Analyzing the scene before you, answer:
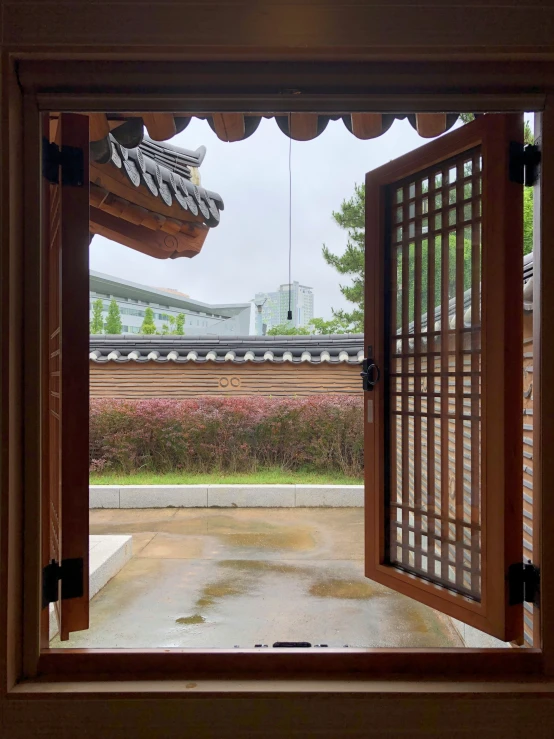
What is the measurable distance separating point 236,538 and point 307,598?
123 centimetres

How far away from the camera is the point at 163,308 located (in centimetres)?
1553

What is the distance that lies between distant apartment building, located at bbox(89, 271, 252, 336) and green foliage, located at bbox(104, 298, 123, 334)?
1.68 feet

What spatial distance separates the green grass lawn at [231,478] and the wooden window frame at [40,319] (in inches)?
173

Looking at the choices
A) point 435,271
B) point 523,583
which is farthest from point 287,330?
point 523,583

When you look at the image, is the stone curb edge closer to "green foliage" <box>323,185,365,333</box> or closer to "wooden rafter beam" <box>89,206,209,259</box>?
"wooden rafter beam" <box>89,206,209,259</box>

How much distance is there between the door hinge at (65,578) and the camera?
1.10 metres

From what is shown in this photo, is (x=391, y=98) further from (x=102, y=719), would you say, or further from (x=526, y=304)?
(x=102, y=719)

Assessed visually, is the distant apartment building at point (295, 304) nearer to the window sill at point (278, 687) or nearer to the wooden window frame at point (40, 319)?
the wooden window frame at point (40, 319)

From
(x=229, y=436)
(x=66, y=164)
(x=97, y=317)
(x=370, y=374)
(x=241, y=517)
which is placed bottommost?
(x=241, y=517)

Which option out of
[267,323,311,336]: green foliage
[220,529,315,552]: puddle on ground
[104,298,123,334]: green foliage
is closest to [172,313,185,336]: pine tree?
[104,298,123,334]: green foliage

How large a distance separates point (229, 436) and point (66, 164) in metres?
5.18

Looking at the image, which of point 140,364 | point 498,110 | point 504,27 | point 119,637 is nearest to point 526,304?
point 498,110

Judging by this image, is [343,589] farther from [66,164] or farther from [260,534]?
[66,164]

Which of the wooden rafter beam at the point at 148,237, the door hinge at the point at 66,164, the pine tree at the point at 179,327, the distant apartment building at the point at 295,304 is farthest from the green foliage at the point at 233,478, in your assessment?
the distant apartment building at the point at 295,304
